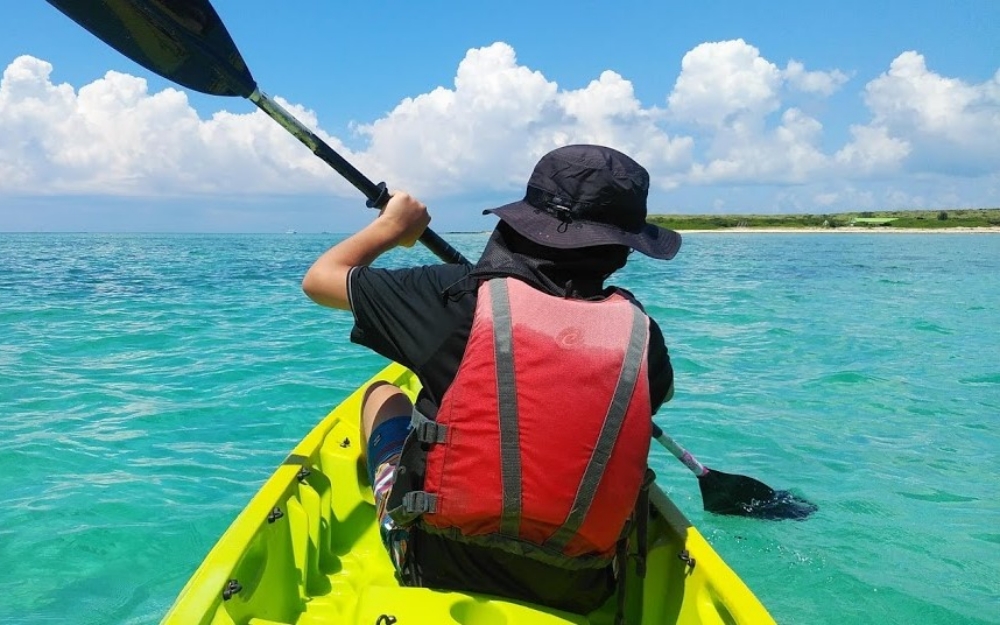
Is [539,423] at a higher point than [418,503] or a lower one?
higher

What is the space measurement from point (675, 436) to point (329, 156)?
4762mm

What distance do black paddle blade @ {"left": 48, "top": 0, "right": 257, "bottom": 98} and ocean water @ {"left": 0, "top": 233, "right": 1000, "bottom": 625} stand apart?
119 inches

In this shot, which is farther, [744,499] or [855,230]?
[855,230]

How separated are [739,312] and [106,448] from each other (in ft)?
45.1

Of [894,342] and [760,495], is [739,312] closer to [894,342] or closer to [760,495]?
[894,342]

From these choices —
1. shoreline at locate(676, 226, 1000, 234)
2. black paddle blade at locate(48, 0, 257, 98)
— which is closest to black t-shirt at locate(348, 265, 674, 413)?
black paddle blade at locate(48, 0, 257, 98)

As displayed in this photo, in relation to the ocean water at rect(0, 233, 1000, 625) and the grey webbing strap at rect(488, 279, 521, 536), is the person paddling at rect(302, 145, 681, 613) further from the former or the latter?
the ocean water at rect(0, 233, 1000, 625)

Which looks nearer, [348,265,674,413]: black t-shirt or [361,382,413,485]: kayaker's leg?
[348,265,674,413]: black t-shirt

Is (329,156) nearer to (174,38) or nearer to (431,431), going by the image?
(174,38)

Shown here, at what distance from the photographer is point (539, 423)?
79.0 inches

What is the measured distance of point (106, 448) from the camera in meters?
6.46

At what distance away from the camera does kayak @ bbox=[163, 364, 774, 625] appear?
7.02 ft

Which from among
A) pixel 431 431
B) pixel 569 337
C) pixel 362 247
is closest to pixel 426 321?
pixel 431 431

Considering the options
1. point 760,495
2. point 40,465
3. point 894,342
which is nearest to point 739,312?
point 894,342
